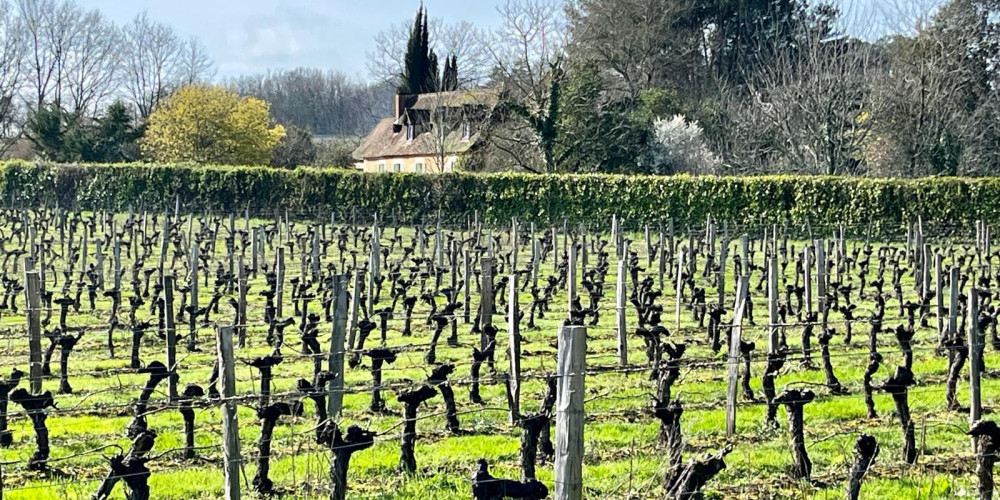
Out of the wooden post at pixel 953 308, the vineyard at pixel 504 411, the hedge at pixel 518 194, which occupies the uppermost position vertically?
the hedge at pixel 518 194

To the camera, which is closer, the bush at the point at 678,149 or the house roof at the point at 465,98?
the bush at the point at 678,149

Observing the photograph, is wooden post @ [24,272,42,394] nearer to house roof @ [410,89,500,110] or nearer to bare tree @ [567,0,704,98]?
house roof @ [410,89,500,110]

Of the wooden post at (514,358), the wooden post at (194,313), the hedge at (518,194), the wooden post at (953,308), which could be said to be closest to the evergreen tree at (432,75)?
the hedge at (518,194)

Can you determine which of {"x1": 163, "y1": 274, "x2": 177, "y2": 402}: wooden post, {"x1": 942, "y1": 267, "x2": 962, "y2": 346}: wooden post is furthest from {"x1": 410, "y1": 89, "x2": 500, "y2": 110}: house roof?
{"x1": 942, "y1": 267, "x2": 962, "y2": 346}: wooden post

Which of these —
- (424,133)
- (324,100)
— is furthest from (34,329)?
(324,100)

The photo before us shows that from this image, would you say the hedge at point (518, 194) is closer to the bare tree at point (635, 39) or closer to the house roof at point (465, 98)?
the house roof at point (465, 98)

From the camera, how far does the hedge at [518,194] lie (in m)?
36.4

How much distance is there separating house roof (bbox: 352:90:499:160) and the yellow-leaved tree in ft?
31.6

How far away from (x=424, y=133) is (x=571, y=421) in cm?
5935

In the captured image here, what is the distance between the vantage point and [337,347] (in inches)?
421

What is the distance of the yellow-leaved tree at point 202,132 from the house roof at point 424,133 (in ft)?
31.6

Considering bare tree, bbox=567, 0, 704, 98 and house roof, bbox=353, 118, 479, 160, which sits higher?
bare tree, bbox=567, 0, 704, 98

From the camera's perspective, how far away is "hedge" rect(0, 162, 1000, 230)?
36.4 metres

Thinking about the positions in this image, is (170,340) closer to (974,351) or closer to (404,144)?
(974,351)
